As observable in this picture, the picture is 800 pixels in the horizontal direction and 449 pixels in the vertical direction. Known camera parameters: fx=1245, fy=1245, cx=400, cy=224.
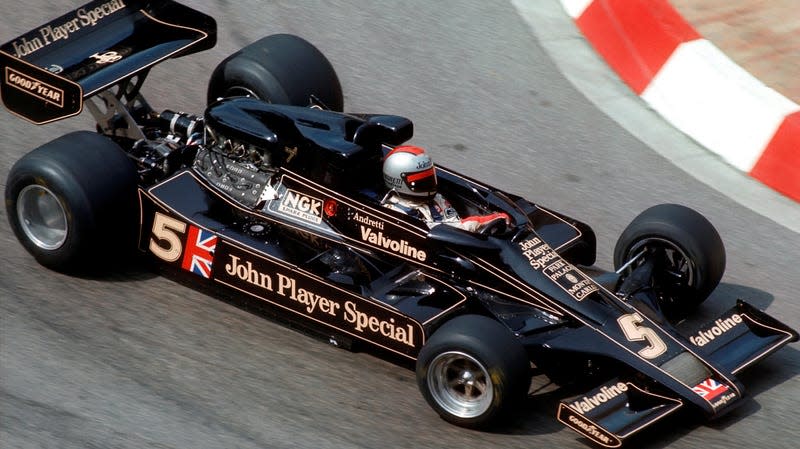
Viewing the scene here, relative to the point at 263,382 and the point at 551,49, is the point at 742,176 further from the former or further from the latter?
the point at 263,382

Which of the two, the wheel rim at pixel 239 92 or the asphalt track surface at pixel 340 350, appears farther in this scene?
A: the wheel rim at pixel 239 92

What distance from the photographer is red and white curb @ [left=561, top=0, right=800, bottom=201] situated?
829cm

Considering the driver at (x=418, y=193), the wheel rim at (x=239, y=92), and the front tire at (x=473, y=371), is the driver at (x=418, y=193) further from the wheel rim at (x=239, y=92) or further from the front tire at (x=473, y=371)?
the wheel rim at (x=239, y=92)

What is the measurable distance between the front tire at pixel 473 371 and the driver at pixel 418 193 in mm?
777

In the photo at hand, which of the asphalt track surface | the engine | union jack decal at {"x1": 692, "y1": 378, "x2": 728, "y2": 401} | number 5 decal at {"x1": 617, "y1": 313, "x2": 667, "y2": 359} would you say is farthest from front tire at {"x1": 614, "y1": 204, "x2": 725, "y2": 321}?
the engine

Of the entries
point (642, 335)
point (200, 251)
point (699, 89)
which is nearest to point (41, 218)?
point (200, 251)

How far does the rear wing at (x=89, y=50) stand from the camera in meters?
7.12

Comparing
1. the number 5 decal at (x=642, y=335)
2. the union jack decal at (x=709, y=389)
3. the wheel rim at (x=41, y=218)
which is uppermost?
the number 5 decal at (x=642, y=335)

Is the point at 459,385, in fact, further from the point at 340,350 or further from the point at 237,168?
the point at 237,168

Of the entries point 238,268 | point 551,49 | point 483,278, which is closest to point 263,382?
point 238,268

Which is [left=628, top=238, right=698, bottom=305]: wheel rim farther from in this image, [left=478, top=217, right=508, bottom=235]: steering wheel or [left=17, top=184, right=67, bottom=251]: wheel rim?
[left=17, top=184, right=67, bottom=251]: wheel rim

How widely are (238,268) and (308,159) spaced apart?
0.70 metres

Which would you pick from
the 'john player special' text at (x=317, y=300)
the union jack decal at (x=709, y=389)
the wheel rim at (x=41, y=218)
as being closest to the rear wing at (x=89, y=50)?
the wheel rim at (x=41, y=218)

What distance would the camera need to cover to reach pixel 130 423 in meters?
5.87
